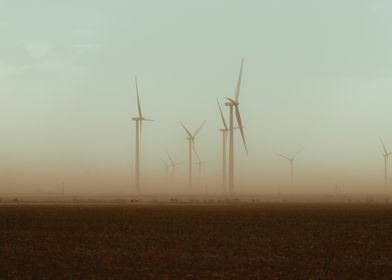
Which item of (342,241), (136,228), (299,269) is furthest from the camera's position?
(136,228)

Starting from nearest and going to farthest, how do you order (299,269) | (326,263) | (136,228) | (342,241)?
(299,269), (326,263), (342,241), (136,228)

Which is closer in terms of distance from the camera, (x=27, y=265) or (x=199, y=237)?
(x=27, y=265)

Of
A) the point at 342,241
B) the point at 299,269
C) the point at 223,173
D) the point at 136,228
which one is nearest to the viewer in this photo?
the point at 299,269

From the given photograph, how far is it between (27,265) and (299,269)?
36.8ft

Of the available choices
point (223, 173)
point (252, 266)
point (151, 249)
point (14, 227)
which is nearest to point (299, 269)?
point (252, 266)

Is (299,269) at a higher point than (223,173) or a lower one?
lower

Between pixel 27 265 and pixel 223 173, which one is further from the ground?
pixel 223 173

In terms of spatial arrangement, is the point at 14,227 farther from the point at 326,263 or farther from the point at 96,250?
the point at 326,263

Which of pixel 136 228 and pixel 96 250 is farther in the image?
pixel 136 228

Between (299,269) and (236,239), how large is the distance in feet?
42.9

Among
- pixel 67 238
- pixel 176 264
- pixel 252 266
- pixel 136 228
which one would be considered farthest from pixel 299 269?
pixel 136 228

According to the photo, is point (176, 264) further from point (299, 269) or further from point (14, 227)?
point (14, 227)

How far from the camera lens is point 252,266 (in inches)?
1161

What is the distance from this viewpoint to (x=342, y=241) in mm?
40688
